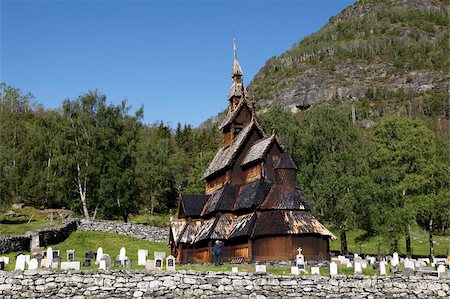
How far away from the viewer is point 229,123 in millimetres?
42844

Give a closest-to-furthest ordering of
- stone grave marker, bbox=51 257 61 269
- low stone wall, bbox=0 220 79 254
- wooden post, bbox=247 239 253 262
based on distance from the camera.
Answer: stone grave marker, bbox=51 257 61 269 < wooden post, bbox=247 239 253 262 < low stone wall, bbox=0 220 79 254

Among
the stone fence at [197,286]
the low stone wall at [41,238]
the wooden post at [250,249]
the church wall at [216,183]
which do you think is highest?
the church wall at [216,183]

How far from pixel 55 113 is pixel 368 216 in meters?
37.0

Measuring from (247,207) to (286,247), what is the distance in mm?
4296

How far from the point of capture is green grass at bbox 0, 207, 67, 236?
48.4 m

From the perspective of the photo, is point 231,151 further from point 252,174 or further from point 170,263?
point 170,263

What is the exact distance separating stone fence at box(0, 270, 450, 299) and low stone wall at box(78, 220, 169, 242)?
2397 cm

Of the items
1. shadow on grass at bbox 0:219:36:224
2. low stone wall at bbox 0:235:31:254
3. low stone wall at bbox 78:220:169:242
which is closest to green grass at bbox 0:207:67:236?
shadow on grass at bbox 0:219:36:224

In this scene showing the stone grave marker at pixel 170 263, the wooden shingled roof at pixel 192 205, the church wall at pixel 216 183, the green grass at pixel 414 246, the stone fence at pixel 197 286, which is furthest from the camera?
the green grass at pixel 414 246

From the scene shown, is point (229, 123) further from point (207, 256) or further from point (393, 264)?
point (393, 264)

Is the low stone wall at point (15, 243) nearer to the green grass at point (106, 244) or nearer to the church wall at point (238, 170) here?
the green grass at point (106, 244)

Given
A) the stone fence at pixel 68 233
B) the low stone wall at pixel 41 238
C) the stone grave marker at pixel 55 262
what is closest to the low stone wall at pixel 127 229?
the stone fence at pixel 68 233

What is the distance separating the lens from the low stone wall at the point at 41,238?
3688cm

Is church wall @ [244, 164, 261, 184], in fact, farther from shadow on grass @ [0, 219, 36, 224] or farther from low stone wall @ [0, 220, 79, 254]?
shadow on grass @ [0, 219, 36, 224]
